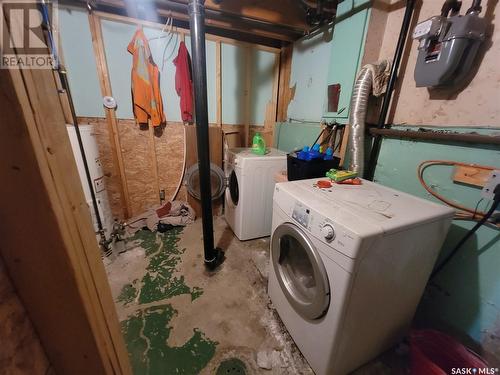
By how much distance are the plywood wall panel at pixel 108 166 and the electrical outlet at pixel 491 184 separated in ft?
9.75

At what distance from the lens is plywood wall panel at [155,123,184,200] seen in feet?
7.72

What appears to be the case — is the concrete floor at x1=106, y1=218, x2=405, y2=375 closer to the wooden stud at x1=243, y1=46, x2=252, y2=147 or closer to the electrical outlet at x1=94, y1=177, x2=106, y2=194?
the electrical outlet at x1=94, y1=177, x2=106, y2=194

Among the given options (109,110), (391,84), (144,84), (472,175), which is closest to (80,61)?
(109,110)

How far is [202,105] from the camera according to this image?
1.30m

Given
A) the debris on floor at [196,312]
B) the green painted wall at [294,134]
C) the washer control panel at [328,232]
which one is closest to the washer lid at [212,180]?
the debris on floor at [196,312]

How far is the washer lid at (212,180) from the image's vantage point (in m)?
2.29

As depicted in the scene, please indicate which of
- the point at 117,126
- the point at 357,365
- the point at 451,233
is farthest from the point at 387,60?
the point at 117,126

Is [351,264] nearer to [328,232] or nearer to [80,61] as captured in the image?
[328,232]

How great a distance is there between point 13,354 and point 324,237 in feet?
2.95

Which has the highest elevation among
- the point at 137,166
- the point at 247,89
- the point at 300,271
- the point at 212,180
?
the point at 247,89

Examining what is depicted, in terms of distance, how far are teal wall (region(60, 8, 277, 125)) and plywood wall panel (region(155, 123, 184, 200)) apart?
0.52ft

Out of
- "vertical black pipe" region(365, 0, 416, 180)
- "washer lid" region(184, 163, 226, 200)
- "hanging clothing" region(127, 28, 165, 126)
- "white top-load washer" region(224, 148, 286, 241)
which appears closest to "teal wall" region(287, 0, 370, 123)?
"vertical black pipe" region(365, 0, 416, 180)

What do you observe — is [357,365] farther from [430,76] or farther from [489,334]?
[430,76]

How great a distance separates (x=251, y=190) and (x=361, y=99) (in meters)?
1.13
